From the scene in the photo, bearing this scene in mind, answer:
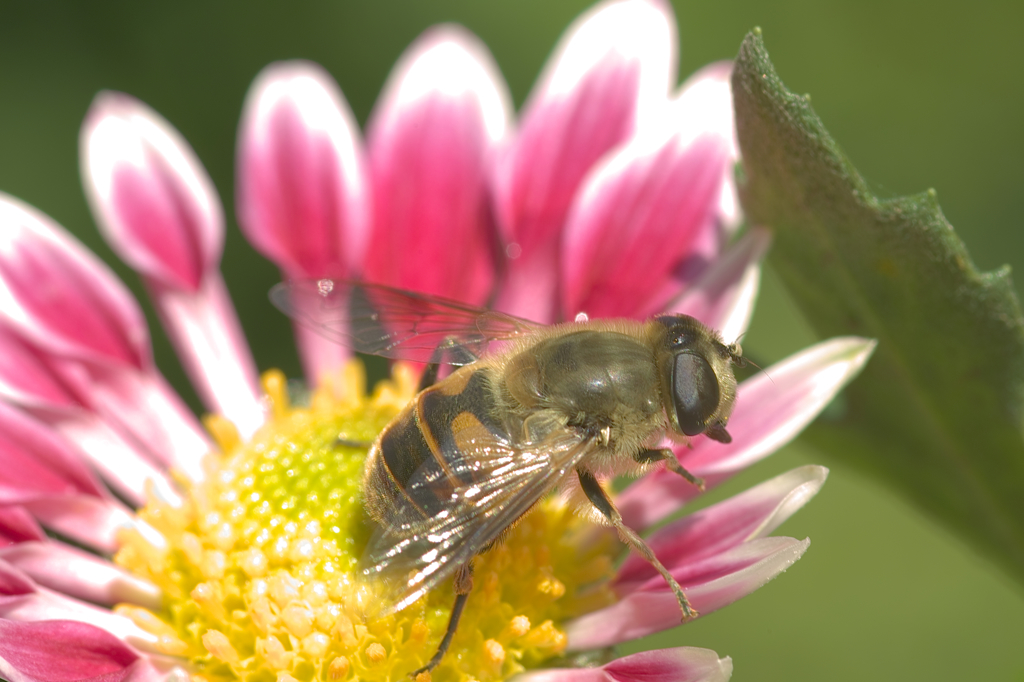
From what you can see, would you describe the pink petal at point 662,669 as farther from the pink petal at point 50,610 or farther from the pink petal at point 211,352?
the pink petal at point 211,352

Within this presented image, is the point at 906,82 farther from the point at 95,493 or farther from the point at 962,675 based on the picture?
the point at 95,493

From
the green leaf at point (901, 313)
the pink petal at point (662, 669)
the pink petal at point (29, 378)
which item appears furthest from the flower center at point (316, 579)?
the green leaf at point (901, 313)

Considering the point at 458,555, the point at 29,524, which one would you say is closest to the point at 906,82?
the point at 458,555

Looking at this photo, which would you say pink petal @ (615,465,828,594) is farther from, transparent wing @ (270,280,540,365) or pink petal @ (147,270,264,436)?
pink petal @ (147,270,264,436)

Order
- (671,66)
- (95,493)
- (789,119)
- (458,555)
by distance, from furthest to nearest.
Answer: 1. (671,66)
2. (95,493)
3. (789,119)
4. (458,555)

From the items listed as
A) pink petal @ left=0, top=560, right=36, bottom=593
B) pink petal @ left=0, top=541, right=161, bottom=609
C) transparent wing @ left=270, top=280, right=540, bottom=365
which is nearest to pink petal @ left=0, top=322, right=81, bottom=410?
pink petal @ left=0, top=541, right=161, bottom=609
